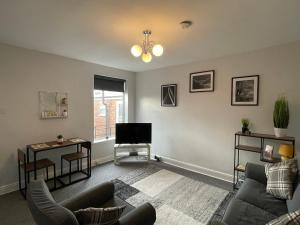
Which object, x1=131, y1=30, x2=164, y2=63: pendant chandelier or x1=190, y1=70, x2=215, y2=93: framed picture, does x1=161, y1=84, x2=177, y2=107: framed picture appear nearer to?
x1=190, y1=70, x2=215, y2=93: framed picture

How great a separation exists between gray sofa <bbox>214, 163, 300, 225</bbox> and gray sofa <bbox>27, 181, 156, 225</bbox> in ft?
2.13

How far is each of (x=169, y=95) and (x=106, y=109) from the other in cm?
168

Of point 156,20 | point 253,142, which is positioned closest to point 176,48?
point 156,20

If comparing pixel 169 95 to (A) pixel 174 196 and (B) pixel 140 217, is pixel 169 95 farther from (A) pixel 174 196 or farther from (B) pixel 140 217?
(B) pixel 140 217

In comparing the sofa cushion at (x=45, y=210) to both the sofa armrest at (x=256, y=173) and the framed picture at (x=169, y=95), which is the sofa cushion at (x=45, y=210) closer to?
the sofa armrest at (x=256, y=173)

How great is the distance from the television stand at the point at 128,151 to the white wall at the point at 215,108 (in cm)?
A: 41

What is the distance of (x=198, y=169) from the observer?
366cm

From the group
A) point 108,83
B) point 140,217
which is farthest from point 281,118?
point 108,83

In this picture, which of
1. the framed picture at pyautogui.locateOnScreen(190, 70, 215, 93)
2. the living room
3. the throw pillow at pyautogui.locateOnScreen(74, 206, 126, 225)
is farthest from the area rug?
the framed picture at pyautogui.locateOnScreen(190, 70, 215, 93)

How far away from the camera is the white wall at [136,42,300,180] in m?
2.65

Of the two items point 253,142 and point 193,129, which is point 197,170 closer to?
point 193,129

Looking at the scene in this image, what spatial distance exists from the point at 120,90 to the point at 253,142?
3.30 metres

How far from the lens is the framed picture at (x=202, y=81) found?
3418 millimetres

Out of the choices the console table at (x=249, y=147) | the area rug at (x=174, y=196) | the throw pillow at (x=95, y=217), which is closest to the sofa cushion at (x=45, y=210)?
the throw pillow at (x=95, y=217)
